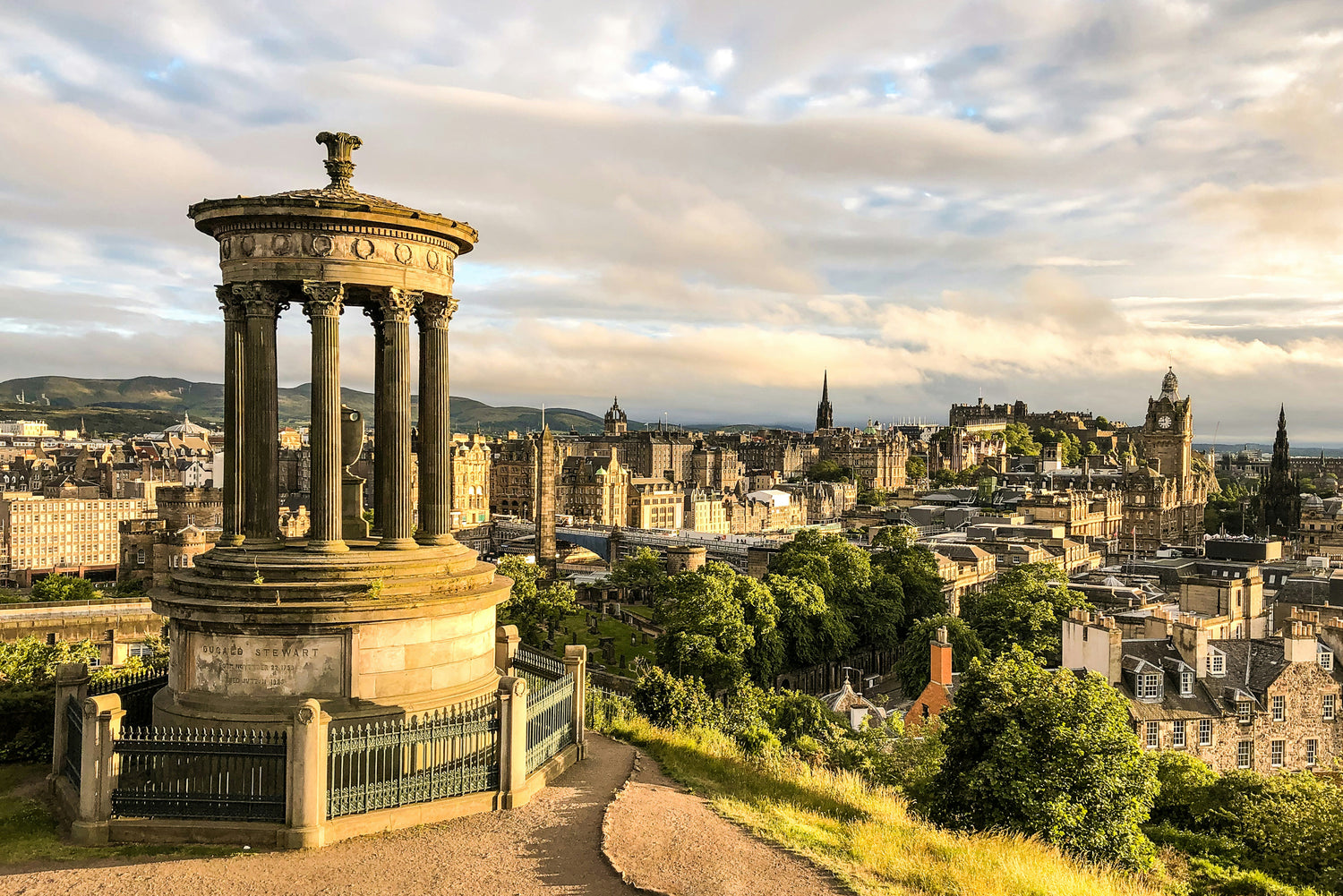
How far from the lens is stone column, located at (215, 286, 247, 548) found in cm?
1716

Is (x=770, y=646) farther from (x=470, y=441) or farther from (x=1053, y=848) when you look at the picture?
(x=470, y=441)

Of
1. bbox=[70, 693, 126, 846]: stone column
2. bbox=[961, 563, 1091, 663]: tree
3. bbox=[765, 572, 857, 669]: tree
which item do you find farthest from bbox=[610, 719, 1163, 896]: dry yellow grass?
bbox=[961, 563, 1091, 663]: tree

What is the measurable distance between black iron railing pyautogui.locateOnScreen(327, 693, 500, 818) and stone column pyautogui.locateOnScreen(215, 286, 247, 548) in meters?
4.57

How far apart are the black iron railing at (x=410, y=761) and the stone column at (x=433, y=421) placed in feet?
11.4

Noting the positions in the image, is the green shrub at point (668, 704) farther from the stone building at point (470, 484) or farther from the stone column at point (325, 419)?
the stone building at point (470, 484)

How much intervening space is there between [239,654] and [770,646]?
4299 cm

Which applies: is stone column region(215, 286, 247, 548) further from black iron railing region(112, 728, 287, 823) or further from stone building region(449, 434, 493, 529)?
stone building region(449, 434, 493, 529)

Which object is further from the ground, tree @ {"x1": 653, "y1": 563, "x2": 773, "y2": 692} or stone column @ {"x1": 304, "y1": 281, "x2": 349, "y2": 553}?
stone column @ {"x1": 304, "y1": 281, "x2": 349, "y2": 553}

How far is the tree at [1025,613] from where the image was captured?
189 feet

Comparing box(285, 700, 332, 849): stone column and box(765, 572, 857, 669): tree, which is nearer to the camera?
box(285, 700, 332, 849): stone column

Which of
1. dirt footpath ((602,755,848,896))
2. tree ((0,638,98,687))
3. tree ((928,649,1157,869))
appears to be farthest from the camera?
tree ((0,638,98,687))

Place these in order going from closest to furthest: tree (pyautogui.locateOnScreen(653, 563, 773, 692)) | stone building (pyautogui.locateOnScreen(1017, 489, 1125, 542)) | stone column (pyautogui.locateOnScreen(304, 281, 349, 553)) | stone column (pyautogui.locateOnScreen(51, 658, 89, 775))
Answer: stone column (pyautogui.locateOnScreen(51, 658, 89, 775)), stone column (pyautogui.locateOnScreen(304, 281, 349, 553)), tree (pyautogui.locateOnScreen(653, 563, 773, 692)), stone building (pyautogui.locateOnScreen(1017, 489, 1125, 542))

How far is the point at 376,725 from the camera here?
50.1 ft

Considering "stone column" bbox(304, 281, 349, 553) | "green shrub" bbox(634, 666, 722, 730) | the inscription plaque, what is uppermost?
"stone column" bbox(304, 281, 349, 553)
